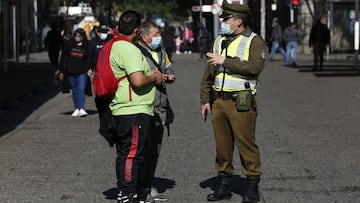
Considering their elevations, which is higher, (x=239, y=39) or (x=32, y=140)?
(x=239, y=39)

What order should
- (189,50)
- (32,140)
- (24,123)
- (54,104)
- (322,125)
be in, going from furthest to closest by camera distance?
(189,50) → (54,104) → (24,123) → (322,125) → (32,140)

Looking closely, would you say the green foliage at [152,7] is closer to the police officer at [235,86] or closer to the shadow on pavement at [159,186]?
the shadow on pavement at [159,186]

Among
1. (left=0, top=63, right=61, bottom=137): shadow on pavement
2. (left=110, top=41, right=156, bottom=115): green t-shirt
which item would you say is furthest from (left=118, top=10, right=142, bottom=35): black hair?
(left=0, top=63, right=61, bottom=137): shadow on pavement

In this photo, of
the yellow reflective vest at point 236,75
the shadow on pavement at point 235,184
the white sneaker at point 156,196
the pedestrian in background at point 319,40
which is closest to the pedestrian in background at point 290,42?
the pedestrian in background at point 319,40

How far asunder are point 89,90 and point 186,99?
12.7 feet

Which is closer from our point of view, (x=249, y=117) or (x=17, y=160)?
(x=249, y=117)

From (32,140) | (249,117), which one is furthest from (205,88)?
(32,140)

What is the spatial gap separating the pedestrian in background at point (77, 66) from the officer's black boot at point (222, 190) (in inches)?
323

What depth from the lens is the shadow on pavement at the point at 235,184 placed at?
9023mm

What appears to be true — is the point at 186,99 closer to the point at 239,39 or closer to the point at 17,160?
the point at 17,160

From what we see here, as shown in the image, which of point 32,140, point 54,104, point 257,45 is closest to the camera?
point 257,45

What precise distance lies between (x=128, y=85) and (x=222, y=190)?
4.78ft

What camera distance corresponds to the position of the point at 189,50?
5372 cm

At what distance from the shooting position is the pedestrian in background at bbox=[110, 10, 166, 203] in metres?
7.71
